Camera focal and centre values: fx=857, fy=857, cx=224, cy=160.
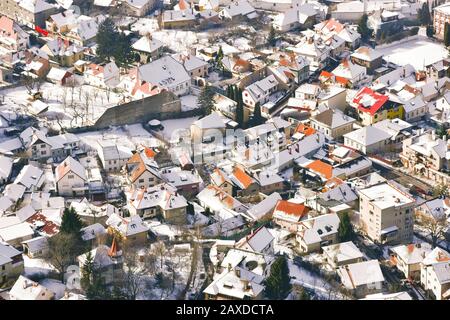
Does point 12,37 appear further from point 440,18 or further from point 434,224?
point 434,224

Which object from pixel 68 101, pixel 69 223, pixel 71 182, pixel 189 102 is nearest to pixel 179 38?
pixel 189 102

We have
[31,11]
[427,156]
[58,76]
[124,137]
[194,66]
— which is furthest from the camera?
[31,11]

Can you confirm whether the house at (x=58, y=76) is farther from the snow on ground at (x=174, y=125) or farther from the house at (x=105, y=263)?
the house at (x=105, y=263)

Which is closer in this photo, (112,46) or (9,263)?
(9,263)

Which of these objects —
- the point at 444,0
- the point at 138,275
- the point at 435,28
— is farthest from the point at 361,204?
the point at 444,0

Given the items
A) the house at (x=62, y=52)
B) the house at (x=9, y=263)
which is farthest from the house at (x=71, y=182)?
the house at (x=62, y=52)

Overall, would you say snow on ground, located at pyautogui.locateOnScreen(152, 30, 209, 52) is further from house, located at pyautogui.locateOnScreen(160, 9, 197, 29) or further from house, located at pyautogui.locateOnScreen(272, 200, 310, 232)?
house, located at pyautogui.locateOnScreen(272, 200, 310, 232)

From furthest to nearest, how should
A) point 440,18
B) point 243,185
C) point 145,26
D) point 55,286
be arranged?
point 440,18, point 145,26, point 243,185, point 55,286
